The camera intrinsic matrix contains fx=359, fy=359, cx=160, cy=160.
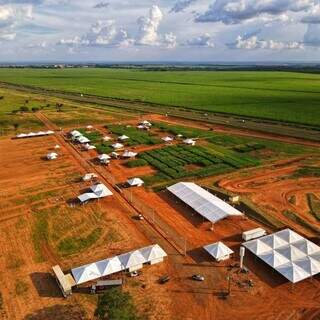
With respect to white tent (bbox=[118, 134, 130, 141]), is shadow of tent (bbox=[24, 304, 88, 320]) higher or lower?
lower

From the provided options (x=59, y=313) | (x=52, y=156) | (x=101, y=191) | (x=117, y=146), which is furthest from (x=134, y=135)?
(x=59, y=313)

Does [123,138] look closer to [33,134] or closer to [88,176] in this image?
[33,134]

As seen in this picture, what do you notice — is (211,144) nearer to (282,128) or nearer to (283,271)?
(282,128)

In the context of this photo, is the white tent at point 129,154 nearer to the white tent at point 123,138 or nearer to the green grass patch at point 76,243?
the white tent at point 123,138

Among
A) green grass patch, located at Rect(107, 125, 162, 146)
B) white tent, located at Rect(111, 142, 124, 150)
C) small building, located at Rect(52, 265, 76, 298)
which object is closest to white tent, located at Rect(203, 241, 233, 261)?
small building, located at Rect(52, 265, 76, 298)

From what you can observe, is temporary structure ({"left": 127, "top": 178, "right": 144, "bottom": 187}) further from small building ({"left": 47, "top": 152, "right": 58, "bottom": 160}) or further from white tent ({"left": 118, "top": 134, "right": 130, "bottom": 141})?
white tent ({"left": 118, "top": 134, "right": 130, "bottom": 141})

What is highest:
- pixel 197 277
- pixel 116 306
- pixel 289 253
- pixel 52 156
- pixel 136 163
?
pixel 289 253
